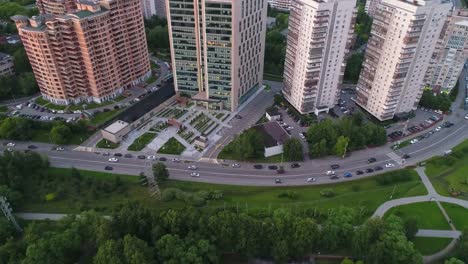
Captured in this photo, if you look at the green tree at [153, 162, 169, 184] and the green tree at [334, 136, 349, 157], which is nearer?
the green tree at [153, 162, 169, 184]

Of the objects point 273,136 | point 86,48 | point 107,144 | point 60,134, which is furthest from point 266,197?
point 86,48

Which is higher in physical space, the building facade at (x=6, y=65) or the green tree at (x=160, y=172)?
the building facade at (x=6, y=65)

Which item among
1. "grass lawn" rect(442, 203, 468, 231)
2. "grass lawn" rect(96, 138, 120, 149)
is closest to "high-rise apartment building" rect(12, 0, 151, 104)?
"grass lawn" rect(96, 138, 120, 149)

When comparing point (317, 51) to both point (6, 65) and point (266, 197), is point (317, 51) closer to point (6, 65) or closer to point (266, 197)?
point (266, 197)

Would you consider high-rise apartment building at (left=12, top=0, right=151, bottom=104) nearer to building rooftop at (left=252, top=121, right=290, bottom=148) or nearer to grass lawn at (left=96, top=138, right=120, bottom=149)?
grass lawn at (left=96, top=138, right=120, bottom=149)

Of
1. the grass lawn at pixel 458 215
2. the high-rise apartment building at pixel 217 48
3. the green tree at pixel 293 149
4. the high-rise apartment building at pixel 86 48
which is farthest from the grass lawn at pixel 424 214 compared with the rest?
the high-rise apartment building at pixel 86 48

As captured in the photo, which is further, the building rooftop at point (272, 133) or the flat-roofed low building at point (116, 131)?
the flat-roofed low building at point (116, 131)

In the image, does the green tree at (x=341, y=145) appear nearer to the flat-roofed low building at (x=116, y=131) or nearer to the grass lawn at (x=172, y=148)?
the grass lawn at (x=172, y=148)
